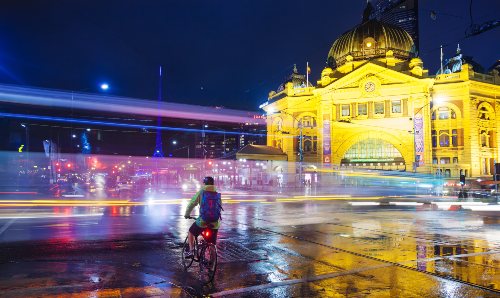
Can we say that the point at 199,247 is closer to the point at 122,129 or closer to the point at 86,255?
the point at 86,255

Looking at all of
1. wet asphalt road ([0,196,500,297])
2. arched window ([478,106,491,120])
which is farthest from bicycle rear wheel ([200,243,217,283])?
arched window ([478,106,491,120])

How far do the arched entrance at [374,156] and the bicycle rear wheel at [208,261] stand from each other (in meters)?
52.9

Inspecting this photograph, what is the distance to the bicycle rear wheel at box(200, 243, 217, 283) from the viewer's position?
739cm

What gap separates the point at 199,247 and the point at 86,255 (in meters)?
3.19

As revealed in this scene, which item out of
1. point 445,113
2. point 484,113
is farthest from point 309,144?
point 484,113

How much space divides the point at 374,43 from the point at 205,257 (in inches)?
2433

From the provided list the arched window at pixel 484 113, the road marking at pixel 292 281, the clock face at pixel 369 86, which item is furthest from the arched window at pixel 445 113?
the road marking at pixel 292 281

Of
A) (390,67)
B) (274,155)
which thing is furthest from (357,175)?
(390,67)

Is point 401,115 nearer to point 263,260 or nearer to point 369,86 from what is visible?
point 369,86

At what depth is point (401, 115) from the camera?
5650 centimetres

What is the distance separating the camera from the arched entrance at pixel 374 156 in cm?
5684

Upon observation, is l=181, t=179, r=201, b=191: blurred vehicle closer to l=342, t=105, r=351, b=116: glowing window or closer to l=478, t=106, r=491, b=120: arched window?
l=342, t=105, r=351, b=116: glowing window

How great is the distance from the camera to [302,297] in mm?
6316

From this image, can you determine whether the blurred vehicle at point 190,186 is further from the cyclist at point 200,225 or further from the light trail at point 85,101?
the cyclist at point 200,225
